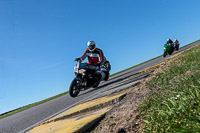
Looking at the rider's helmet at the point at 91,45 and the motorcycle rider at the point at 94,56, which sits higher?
the rider's helmet at the point at 91,45

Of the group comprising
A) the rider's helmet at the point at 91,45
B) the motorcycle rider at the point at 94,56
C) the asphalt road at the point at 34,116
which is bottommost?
the asphalt road at the point at 34,116

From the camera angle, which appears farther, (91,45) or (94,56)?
(94,56)

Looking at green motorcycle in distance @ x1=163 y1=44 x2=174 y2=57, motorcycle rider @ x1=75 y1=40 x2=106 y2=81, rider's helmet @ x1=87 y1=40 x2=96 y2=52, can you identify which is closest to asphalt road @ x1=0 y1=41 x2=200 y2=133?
motorcycle rider @ x1=75 y1=40 x2=106 y2=81

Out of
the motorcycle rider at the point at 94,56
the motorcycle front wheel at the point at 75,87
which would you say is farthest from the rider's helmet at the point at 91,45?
the motorcycle front wheel at the point at 75,87

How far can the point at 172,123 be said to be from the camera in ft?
3.88

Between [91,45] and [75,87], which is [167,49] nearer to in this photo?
[91,45]

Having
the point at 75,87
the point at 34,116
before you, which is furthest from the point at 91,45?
the point at 34,116

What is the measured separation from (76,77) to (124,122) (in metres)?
5.05

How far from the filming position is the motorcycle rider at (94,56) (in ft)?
25.8

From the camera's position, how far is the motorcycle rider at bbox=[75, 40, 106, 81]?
7.86m

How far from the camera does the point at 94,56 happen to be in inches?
317

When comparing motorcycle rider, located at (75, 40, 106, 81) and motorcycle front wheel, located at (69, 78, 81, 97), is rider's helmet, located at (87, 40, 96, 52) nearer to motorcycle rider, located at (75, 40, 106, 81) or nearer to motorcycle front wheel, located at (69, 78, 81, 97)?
motorcycle rider, located at (75, 40, 106, 81)

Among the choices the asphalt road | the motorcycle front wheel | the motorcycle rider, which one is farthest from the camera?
the motorcycle rider

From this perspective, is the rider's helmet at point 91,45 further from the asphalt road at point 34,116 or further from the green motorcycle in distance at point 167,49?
the green motorcycle in distance at point 167,49
